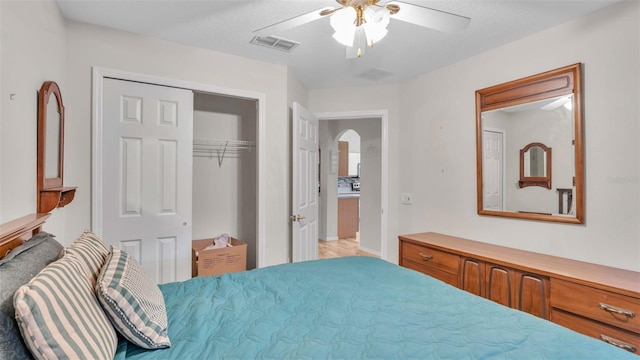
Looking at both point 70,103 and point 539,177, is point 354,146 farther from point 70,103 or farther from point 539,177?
point 70,103

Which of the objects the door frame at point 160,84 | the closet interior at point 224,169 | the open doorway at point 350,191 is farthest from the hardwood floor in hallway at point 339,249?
the door frame at point 160,84

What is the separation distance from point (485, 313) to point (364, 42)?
1480 mm

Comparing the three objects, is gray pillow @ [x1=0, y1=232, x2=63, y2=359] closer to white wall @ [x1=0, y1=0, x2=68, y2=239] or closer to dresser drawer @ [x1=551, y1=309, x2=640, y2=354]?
white wall @ [x1=0, y1=0, x2=68, y2=239]

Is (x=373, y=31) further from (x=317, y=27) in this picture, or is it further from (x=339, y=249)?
(x=339, y=249)

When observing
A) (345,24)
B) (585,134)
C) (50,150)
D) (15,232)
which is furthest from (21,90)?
(585,134)

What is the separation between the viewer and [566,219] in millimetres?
2203

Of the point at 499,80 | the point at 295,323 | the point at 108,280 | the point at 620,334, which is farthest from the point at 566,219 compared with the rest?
the point at 108,280

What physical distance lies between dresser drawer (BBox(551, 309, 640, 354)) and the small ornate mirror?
0.94 meters

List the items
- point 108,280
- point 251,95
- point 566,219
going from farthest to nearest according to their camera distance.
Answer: point 251,95 → point 566,219 → point 108,280

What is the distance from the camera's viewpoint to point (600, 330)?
1.68 metres

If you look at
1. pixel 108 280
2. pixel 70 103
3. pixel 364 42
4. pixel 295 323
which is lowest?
pixel 295 323

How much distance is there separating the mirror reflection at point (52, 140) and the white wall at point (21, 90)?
0.46 feet

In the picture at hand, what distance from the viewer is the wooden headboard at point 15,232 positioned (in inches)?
41.8

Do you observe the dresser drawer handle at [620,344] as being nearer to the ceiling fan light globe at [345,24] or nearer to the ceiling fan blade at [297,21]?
the ceiling fan light globe at [345,24]
